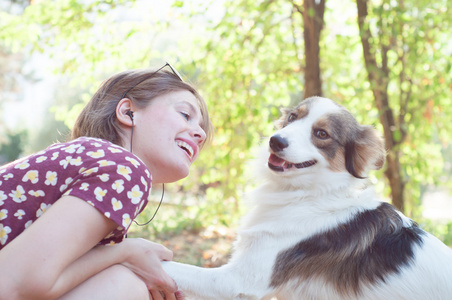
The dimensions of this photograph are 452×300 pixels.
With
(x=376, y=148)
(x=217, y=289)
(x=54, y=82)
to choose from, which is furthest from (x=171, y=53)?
(x=54, y=82)

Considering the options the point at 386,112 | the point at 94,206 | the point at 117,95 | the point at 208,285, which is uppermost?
the point at 117,95

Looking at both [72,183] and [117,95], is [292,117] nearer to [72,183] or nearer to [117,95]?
[117,95]

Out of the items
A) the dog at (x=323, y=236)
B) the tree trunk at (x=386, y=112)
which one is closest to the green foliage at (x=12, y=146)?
the tree trunk at (x=386, y=112)

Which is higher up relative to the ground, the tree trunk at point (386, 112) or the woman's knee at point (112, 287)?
the woman's knee at point (112, 287)

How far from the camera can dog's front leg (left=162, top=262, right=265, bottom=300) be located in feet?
6.65

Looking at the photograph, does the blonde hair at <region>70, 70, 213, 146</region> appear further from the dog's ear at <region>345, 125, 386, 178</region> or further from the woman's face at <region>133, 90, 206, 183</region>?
the dog's ear at <region>345, 125, 386, 178</region>

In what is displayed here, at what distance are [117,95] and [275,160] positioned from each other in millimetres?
859

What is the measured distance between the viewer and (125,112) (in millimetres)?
1985

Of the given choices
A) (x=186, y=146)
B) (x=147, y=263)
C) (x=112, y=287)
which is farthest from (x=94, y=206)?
(x=186, y=146)

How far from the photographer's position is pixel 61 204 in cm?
129

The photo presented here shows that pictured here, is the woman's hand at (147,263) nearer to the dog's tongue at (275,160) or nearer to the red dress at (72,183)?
the red dress at (72,183)

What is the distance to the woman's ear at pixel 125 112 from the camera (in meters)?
1.94

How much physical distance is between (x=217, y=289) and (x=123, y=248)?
0.59 metres

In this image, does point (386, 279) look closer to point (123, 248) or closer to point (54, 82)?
point (123, 248)
